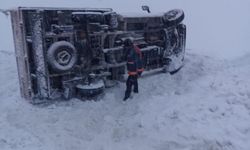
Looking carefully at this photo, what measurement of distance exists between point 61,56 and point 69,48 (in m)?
0.26

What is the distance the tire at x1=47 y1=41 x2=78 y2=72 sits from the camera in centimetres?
708

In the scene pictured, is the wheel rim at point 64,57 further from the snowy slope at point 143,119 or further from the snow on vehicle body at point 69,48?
the snowy slope at point 143,119

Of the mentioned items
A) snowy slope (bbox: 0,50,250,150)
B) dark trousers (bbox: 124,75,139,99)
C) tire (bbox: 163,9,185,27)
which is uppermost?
tire (bbox: 163,9,185,27)

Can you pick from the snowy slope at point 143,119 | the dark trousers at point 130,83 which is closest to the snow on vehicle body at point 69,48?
the snowy slope at point 143,119

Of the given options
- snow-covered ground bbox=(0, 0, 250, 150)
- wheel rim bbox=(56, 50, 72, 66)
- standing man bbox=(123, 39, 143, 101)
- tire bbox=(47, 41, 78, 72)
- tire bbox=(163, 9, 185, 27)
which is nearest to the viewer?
snow-covered ground bbox=(0, 0, 250, 150)

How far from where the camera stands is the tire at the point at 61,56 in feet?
23.2

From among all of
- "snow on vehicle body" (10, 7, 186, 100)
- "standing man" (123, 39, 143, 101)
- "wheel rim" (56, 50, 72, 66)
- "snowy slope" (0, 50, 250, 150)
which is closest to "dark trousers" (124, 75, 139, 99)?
"standing man" (123, 39, 143, 101)

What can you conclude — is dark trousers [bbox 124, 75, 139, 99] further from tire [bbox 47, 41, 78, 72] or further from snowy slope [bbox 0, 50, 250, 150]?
Result: tire [bbox 47, 41, 78, 72]

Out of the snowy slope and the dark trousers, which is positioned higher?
the dark trousers

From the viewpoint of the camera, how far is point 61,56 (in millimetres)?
7223

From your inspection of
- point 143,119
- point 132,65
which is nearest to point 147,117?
point 143,119

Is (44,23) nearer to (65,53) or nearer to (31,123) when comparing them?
(65,53)

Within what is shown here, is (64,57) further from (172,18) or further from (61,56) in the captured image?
(172,18)

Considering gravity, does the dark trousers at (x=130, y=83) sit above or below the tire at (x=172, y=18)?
below
